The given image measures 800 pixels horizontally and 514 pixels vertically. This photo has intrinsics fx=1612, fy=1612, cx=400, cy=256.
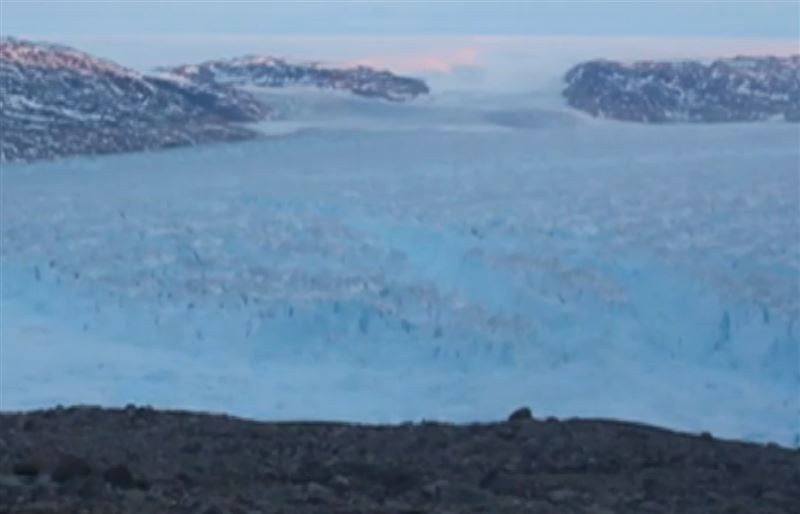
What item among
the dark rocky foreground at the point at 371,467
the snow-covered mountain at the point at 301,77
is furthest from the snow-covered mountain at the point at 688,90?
the dark rocky foreground at the point at 371,467

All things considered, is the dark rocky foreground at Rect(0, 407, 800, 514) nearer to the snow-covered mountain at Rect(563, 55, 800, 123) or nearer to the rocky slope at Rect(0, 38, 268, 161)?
the rocky slope at Rect(0, 38, 268, 161)

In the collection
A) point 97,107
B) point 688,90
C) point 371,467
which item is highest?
point 688,90

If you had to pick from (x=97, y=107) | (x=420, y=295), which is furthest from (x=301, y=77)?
(x=420, y=295)

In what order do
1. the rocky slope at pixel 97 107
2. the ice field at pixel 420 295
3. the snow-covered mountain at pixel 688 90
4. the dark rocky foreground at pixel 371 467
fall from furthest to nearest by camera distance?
the snow-covered mountain at pixel 688 90
the rocky slope at pixel 97 107
the ice field at pixel 420 295
the dark rocky foreground at pixel 371 467

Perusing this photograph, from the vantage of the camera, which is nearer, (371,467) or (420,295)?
(371,467)

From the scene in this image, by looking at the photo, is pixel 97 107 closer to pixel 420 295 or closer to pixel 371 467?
pixel 420 295

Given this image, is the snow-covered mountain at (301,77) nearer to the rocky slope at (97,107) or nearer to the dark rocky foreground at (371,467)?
the rocky slope at (97,107)

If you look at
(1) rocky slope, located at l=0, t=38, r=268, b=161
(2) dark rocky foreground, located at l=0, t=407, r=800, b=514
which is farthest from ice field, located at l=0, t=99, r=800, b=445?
(1) rocky slope, located at l=0, t=38, r=268, b=161
